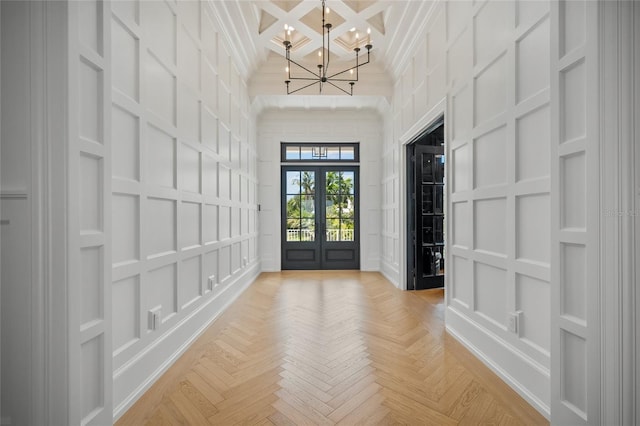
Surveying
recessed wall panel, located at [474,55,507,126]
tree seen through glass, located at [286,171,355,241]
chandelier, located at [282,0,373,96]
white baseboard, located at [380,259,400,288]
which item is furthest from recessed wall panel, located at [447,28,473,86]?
tree seen through glass, located at [286,171,355,241]

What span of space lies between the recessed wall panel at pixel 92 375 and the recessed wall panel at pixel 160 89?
56.7 inches

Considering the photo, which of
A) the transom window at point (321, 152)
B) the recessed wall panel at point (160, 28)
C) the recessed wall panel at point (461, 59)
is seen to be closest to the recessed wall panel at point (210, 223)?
the recessed wall panel at point (160, 28)

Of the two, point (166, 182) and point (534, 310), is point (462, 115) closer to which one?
point (534, 310)

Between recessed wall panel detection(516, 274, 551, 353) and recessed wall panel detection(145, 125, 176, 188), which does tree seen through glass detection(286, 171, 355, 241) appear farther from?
recessed wall panel detection(516, 274, 551, 353)

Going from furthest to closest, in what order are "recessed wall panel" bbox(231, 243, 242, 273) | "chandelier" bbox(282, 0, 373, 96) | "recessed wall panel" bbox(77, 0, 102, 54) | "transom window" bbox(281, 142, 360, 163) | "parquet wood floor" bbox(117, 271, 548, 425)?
"transom window" bbox(281, 142, 360, 163), "recessed wall panel" bbox(231, 243, 242, 273), "chandelier" bbox(282, 0, 373, 96), "parquet wood floor" bbox(117, 271, 548, 425), "recessed wall panel" bbox(77, 0, 102, 54)

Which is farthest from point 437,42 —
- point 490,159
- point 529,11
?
point 490,159

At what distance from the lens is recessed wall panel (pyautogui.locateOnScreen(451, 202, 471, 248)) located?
279cm

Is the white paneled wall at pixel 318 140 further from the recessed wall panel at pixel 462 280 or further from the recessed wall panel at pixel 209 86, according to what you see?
the recessed wall panel at pixel 462 280

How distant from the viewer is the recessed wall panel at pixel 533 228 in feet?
6.07

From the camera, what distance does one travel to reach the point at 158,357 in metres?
2.23

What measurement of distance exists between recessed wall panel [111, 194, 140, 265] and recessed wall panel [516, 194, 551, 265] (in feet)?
7.57

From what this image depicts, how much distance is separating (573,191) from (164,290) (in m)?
2.48

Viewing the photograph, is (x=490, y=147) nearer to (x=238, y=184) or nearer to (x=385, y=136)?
(x=238, y=184)

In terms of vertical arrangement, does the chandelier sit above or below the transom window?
above
